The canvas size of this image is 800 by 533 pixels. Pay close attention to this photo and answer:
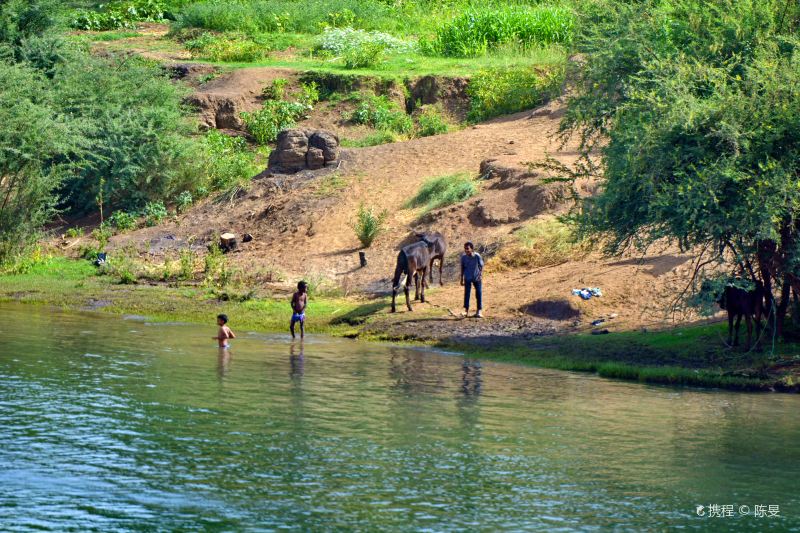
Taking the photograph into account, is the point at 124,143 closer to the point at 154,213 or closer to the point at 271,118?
the point at 154,213

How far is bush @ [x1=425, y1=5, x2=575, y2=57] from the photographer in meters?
41.8

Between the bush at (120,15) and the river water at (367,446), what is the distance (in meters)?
32.1

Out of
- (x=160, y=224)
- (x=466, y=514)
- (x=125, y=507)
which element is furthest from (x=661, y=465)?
(x=160, y=224)

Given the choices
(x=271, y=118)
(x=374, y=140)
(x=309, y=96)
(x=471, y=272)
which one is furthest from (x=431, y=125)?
(x=471, y=272)

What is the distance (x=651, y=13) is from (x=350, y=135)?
17.5m

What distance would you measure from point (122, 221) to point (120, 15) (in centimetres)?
2029

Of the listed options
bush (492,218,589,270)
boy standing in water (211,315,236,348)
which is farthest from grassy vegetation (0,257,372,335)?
bush (492,218,589,270)

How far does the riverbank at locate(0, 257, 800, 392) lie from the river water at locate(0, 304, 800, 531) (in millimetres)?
855

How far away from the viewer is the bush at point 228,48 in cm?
4288

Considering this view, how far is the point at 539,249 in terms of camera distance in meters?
25.5

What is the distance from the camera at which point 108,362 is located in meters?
17.7

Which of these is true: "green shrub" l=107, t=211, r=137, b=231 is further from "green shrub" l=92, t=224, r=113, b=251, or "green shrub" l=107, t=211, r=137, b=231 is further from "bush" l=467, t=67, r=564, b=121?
"bush" l=467, t=67, r=564, b=121

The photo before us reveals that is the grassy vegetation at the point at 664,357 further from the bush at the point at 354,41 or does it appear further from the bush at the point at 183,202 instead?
the bush at the point at 354,41

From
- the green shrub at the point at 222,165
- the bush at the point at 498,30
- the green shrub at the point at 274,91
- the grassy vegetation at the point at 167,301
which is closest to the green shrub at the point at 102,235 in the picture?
the grassy vegetation at the point at 167,301
